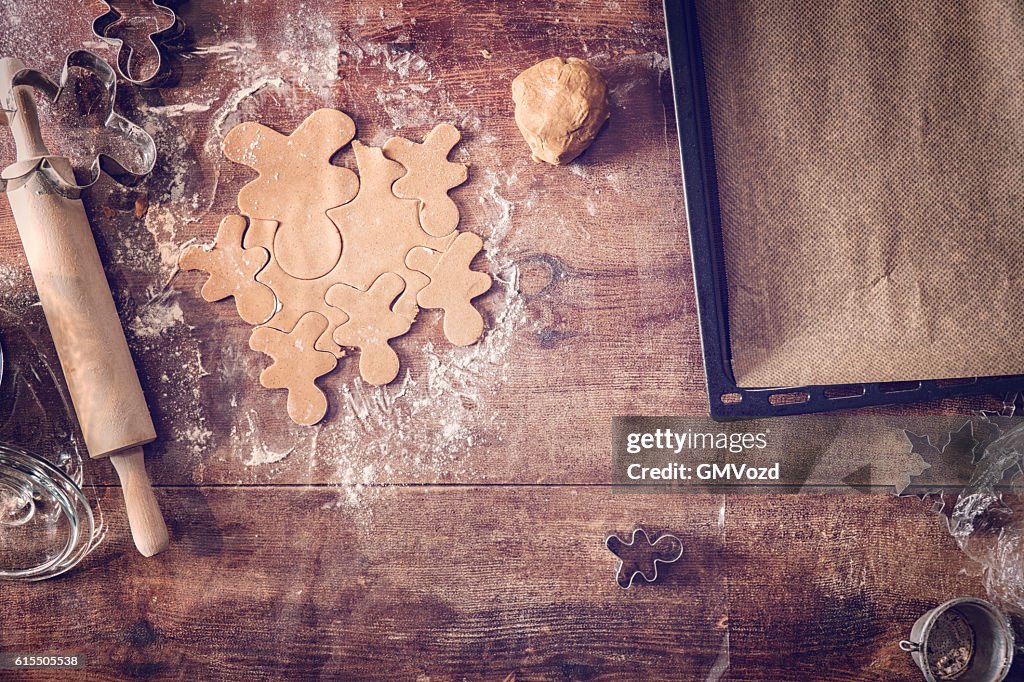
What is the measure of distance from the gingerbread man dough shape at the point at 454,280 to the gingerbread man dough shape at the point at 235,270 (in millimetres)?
216

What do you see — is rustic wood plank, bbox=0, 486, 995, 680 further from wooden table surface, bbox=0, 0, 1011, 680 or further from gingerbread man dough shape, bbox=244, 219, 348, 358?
gingerbread man dough shape, bbox=244, 219, 348, 358

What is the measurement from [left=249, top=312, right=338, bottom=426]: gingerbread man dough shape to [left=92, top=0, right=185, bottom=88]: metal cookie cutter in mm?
383

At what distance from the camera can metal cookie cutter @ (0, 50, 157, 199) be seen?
77 centimetres

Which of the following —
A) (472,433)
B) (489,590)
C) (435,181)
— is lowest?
(489,590)

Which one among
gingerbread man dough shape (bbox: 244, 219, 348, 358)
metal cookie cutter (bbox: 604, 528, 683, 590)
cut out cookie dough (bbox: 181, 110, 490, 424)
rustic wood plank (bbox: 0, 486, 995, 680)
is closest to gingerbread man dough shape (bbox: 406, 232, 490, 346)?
cut out cookie dough (bbox: 181, 110, 490, 424)

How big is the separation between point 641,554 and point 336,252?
1.97ft

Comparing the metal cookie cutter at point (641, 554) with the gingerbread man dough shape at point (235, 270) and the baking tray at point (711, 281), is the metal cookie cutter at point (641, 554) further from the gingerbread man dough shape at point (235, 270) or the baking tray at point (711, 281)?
the gingerbread man dough shape at point (235, 270)

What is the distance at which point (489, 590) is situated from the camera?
0.85 meters

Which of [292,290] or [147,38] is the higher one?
[147,38]

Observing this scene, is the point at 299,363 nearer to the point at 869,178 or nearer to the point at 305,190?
the point at 305,190

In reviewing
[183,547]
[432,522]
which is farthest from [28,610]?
[432,522]

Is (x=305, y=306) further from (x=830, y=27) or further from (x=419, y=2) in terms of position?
(x=830, y=27)

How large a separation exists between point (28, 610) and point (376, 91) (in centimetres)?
91

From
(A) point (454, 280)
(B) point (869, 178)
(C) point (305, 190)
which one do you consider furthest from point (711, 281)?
(C) point (305, 190)
